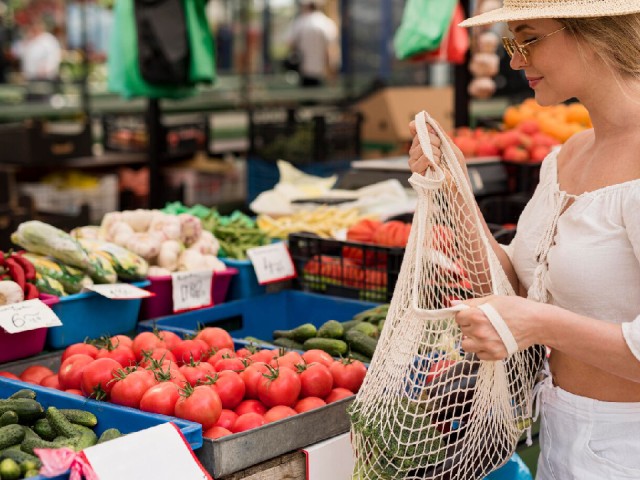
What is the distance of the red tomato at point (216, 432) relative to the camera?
6.64 feet

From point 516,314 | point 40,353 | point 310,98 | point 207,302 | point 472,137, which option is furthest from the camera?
point 310,98

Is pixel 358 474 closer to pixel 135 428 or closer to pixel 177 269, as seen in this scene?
pixel 135 428

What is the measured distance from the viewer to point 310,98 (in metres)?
12.4

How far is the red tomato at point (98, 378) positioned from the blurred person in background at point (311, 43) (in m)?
10.1

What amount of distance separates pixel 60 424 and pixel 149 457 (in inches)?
13.1

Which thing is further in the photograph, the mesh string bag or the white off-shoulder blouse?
the mesh string bag

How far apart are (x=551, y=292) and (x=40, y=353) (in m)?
1.47

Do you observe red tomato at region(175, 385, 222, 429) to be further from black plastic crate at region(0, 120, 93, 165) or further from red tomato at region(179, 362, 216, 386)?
black plastic crate at region(0, 120, 93, 165)

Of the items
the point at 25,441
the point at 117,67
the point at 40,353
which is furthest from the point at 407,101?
the point at 25,441

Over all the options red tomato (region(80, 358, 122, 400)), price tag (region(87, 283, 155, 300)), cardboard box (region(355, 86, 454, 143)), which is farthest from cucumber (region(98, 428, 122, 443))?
cardboard box (region(355, 86, 454, 143))

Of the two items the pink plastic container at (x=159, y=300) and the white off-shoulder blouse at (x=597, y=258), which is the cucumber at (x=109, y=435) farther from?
the pink plastic container at (x=159, y=300)

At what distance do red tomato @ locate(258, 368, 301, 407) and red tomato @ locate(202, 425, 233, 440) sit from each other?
0.16m

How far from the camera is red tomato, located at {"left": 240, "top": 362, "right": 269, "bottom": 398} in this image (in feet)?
7.30

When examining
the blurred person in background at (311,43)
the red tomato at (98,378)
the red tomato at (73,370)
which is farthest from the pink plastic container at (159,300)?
the blurred person in background at (311,43)
